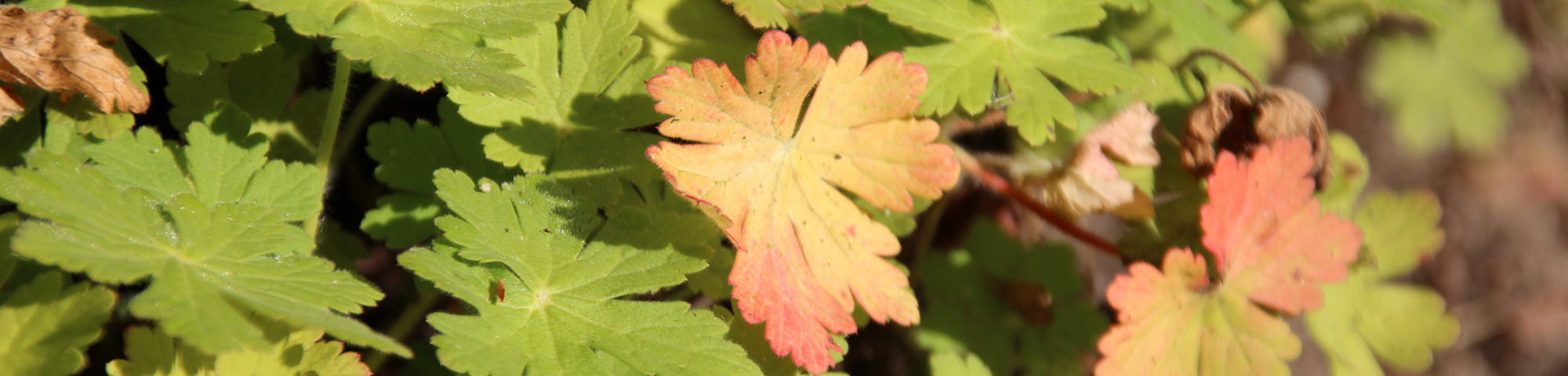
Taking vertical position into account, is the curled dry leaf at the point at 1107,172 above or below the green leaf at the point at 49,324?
below

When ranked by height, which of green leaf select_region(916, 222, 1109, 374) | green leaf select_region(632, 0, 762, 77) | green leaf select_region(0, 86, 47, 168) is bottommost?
green leaf select_region(916, 222, 1109, 374)

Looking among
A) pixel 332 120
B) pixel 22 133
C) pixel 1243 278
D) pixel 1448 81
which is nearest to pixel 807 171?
pixel 332 120

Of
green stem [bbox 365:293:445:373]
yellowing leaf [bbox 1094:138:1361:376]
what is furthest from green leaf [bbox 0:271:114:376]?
yellowing leaf [bbox 1094:138:1361:376]

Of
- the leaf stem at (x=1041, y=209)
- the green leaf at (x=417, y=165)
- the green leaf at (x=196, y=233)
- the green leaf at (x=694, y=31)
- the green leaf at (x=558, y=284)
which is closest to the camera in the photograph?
the green leaf at (x=196, y=233)

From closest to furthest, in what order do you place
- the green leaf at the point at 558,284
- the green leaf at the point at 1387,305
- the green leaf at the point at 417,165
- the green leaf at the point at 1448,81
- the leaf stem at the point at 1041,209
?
the green leaf at the point at 558,284
the green leaf at the point at 417,165
the leaf stem at the point at 1041,209
the green leaf at the point at 1387,305
the green leaf at the point at 1448,81

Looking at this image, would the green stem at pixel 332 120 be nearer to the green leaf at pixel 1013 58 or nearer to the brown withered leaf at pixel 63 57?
the brown withered leaf at pixel 63 57

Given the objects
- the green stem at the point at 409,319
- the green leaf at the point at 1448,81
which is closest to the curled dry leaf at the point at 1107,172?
the green stem at the point at 409,319

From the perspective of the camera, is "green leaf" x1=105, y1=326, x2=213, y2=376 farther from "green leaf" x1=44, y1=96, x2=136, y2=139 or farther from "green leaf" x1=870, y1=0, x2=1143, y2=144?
"green leaf" x1=870, y1=0, x2=1143, y2=144
